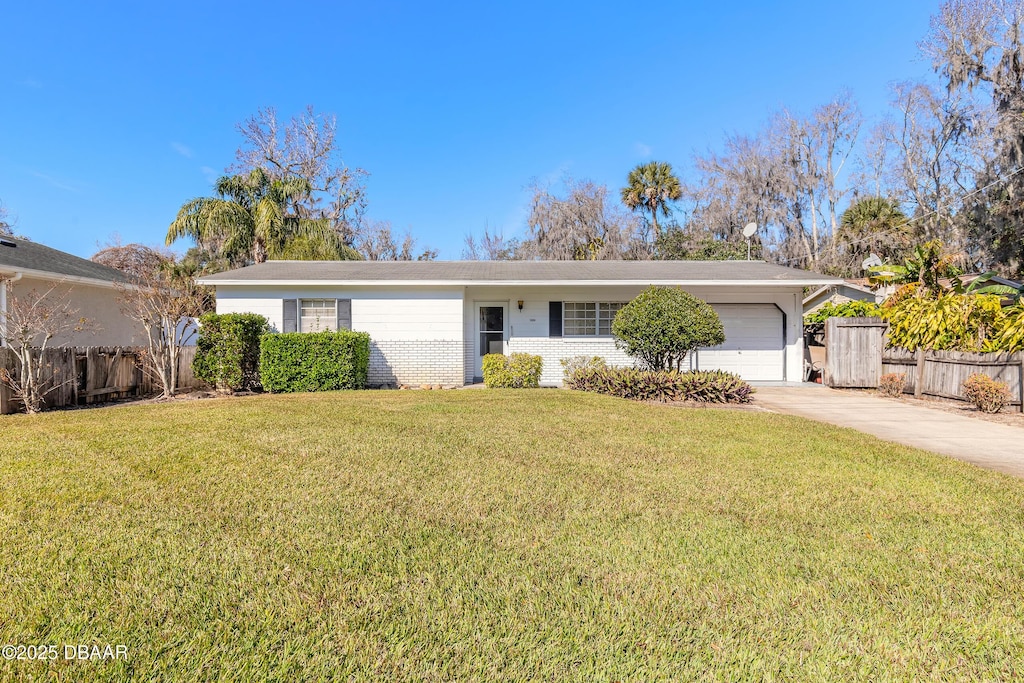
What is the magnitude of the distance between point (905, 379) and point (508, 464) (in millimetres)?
10207

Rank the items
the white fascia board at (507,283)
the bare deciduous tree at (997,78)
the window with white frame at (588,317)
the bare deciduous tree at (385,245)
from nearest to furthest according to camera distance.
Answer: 1. the white fascia board at (507,283)
2. the window with white frame at (588,317)
3. the bare deciduous tree at (997,78)
4. the bare deciduous tree at (385,245)

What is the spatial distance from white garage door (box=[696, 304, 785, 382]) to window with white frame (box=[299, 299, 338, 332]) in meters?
9.64

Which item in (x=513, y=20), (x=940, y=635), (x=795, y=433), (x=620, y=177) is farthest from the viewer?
(x=620, y=177)

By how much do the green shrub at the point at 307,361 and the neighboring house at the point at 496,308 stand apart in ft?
4.50

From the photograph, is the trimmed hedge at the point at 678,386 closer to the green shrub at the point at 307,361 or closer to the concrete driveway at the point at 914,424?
the concrete driveway at the point at 914,424

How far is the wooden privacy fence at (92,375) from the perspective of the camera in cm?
775

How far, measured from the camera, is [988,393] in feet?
25.0

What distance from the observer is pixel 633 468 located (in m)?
4.46

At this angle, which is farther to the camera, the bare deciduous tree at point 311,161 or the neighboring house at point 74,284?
the bare deciduous tree at point 311,161

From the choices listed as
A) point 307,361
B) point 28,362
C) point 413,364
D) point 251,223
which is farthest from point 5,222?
point 413,364

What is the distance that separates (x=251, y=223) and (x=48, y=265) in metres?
7.81

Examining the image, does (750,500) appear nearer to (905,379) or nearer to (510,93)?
(905,379)

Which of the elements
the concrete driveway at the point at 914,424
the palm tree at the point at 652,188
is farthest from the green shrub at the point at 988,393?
the palm tree at the point at 652,188

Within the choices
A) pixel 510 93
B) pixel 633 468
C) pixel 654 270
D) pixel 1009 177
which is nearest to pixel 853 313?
pixel 654 270
